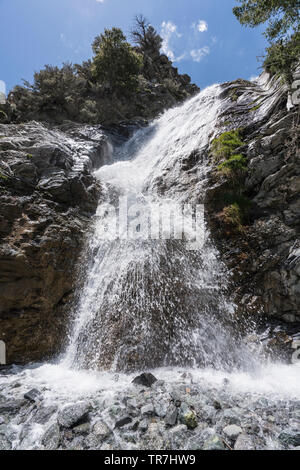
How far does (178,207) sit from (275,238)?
335 centimetres

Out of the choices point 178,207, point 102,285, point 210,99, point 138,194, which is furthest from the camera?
point 210,99

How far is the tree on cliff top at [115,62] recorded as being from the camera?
22.7 m

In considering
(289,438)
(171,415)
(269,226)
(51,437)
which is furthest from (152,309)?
(269,226)

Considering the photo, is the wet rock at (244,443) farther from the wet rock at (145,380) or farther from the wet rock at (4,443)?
the wet rock at (4,443)

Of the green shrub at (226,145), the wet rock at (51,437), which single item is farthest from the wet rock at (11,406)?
the green shrub at (226,145)

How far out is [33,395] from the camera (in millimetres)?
3652

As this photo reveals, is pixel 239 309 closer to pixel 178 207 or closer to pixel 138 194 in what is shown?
pixel 178 207

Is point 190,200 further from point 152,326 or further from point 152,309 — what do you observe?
point 152,326

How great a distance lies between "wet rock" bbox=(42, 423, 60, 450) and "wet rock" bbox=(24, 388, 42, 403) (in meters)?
0.85

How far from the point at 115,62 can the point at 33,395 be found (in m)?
28.6

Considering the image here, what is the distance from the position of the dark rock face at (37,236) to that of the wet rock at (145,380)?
248 centimetres

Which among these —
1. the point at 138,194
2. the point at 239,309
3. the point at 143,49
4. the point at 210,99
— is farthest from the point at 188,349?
the point at 143,49

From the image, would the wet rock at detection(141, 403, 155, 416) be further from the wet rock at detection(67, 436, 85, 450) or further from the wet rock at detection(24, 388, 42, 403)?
the wet rock at detection(24, 388, 42, 403)

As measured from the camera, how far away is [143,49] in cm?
3372
